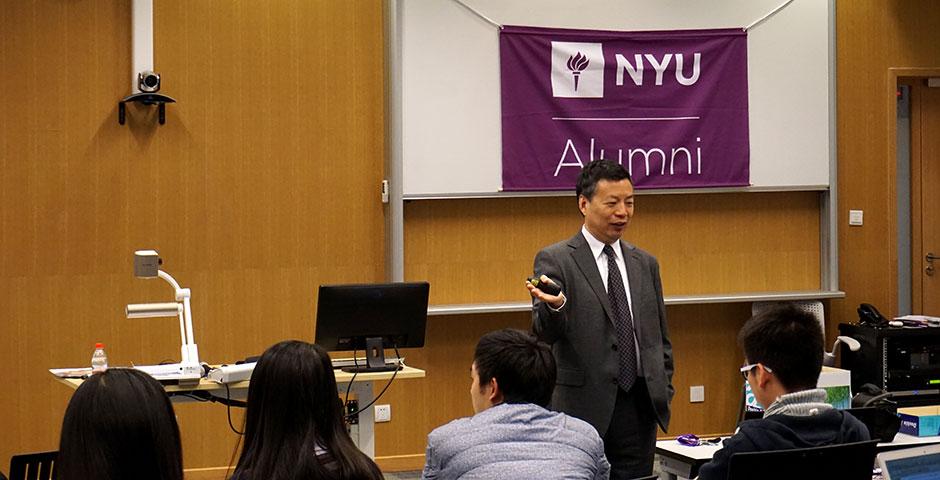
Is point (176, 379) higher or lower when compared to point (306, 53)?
lower

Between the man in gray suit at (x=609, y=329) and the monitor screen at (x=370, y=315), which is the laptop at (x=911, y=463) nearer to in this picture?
the man in gray suit at (x=609, y=329)

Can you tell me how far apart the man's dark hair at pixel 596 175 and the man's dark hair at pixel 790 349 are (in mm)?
1492

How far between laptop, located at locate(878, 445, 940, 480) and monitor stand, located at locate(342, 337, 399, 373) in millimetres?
2536

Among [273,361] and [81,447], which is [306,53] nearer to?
[273,361]

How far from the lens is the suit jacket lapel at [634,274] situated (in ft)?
14.3

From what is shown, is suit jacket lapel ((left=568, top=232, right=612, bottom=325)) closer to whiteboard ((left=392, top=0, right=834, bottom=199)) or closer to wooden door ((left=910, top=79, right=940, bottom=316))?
whiteboard ((left=392, top=0, right=834, bottom=199))

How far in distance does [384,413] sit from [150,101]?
2324mm

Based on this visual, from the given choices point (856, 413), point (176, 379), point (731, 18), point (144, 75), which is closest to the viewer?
point (856, 413)

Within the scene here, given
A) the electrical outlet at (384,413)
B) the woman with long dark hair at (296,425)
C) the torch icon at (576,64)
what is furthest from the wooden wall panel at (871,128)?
the woman with long dark hair at (296,425)

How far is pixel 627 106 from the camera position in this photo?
727cm

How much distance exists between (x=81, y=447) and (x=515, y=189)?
16.9 ft

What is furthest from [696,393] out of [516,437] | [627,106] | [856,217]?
[516,437]

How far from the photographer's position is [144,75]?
21.2 ft

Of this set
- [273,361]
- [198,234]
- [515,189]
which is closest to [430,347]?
[515,189]
